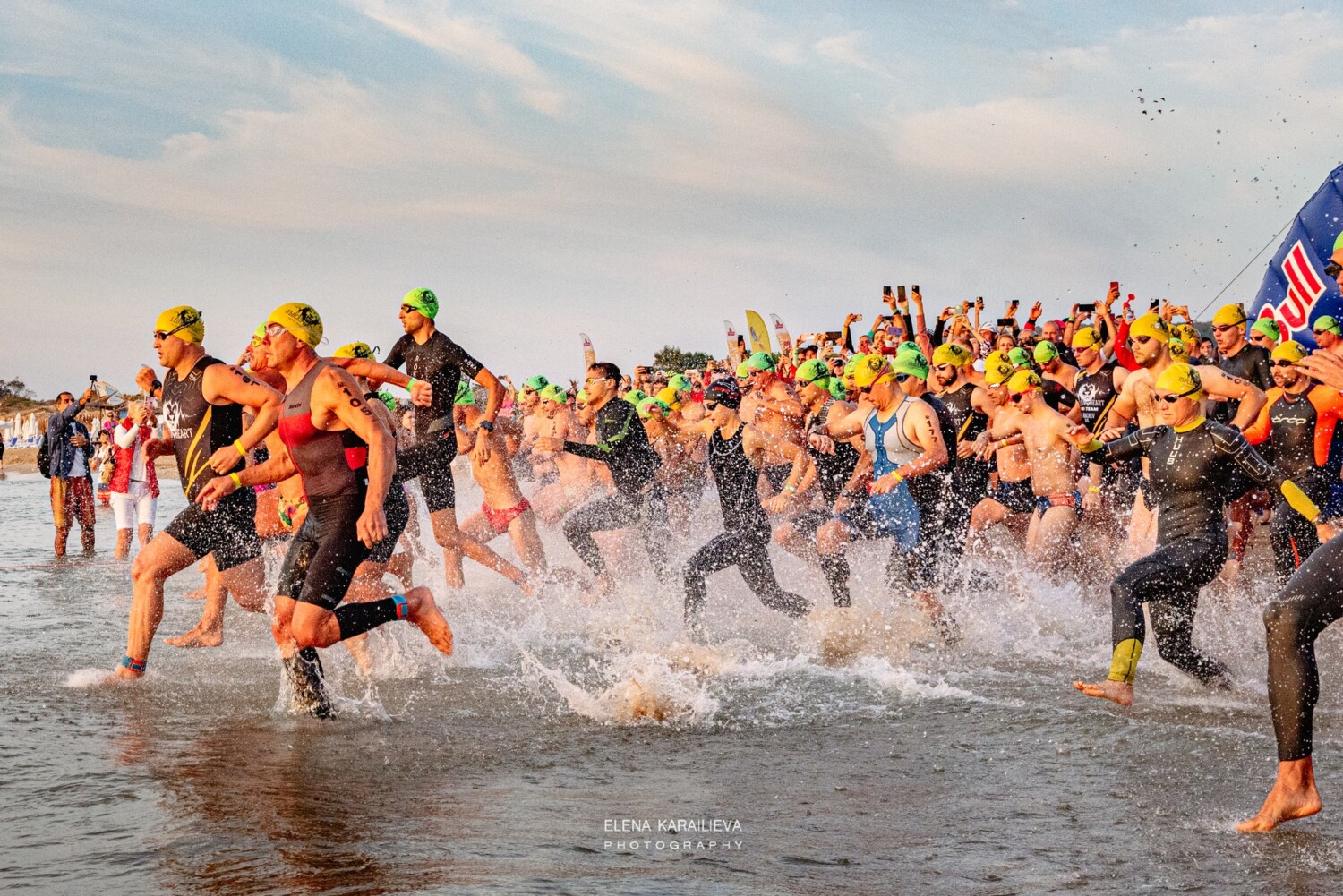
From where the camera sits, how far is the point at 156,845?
165 inches

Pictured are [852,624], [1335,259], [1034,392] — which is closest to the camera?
[1335,259]

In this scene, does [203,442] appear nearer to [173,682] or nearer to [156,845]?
[173,682]

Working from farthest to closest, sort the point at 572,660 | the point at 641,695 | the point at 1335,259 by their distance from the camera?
the point at 572,660 < the point at 641,695 < the point at 1335,259

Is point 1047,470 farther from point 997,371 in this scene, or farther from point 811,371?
point 811,371

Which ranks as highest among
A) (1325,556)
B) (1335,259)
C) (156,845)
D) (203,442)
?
(1335,259)

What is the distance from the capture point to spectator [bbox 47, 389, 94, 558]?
49.8ft

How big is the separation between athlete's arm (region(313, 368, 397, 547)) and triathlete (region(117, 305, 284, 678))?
0.73 metres

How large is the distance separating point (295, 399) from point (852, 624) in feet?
13.1

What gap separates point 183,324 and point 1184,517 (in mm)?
5128

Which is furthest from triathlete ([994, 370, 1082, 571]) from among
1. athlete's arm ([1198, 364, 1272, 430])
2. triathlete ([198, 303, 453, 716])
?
triathlete ([198, 303, 453, 716])

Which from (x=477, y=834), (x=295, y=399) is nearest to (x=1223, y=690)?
(x=477, y=834)

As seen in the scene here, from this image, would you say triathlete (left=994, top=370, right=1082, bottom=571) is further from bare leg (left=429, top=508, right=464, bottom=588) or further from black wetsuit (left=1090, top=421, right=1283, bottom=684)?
bare leg (left=429, top=508, right=464, bottom=588)

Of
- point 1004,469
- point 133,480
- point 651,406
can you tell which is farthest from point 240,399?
point 133,480

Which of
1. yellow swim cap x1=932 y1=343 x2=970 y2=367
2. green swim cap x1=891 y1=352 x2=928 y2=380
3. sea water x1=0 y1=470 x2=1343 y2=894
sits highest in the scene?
yellow swim cap x1=932 y1=343 x2=970 y2=367
